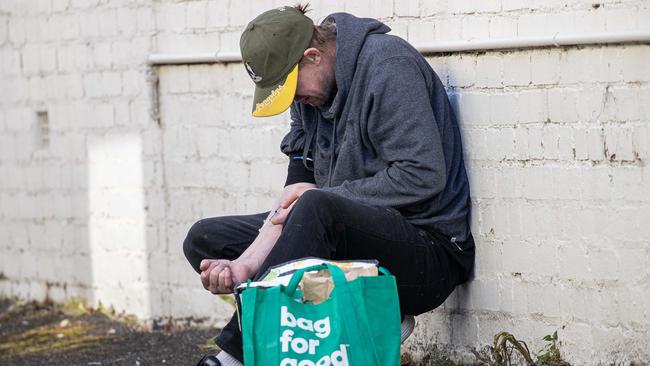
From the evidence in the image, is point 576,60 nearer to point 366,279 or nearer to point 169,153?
point 366,279

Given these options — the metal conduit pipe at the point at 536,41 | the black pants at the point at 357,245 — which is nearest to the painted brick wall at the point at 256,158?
the metal conduit pipe at the point at 536,41

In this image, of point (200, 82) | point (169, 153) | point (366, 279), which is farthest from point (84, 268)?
point (366, 279)

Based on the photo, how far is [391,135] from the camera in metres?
4.13

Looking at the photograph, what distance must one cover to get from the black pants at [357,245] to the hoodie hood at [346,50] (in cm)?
48

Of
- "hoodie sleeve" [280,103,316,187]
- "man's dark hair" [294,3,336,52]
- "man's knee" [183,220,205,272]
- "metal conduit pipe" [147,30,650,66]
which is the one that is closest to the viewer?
"metal conduit pipe" [147,30,650,66]

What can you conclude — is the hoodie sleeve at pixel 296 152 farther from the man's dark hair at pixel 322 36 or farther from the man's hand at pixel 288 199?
the man's dark hair at pixel 322 36

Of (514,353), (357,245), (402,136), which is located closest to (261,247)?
(357,245)

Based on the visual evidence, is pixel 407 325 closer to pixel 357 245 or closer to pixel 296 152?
pixel 357 245

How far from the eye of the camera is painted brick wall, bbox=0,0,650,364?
4.11m

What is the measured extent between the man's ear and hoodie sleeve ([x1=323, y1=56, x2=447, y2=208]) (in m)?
0.23

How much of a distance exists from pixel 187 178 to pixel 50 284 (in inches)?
57.1

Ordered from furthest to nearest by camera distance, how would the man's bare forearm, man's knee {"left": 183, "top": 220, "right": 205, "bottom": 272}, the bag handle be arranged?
man's knee {"left": 183, "top": 220, "right": 205, "bottom": 272} → the man's bare forearm → the bag handle

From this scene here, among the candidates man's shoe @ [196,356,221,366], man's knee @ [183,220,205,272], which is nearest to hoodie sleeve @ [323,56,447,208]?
man's knee @ [183,220,205,272]

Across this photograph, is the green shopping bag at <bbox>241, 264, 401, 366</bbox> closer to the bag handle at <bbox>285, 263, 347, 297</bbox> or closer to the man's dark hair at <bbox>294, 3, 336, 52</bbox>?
the bag handle at <bbox>285, 263, 347, 297</bbox>
